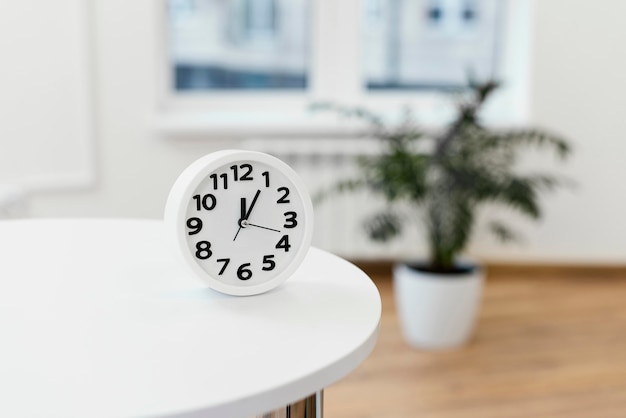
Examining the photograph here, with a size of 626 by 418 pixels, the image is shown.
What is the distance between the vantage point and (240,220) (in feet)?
2.79

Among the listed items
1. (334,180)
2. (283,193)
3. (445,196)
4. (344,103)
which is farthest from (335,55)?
(283,193)

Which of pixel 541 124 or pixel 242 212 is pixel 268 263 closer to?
pixel 242 212

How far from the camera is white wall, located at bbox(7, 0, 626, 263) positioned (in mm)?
2867

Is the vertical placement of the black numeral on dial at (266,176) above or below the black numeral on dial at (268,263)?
above

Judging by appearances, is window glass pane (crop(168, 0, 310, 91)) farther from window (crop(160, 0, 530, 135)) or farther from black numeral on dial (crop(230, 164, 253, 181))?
black numeral on dial (crop(230, 164, 253, 181))

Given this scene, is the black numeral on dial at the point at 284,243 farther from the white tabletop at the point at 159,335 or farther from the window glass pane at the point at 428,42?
the window glass pane at the point at 428,42

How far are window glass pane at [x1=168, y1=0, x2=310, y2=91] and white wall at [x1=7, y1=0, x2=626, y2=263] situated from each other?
268 millimetres

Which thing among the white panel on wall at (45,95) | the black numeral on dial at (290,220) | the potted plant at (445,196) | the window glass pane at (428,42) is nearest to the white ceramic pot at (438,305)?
the potted plant at (445,196)

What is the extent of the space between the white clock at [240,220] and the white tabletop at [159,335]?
33mm

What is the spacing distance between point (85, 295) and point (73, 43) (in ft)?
7.14

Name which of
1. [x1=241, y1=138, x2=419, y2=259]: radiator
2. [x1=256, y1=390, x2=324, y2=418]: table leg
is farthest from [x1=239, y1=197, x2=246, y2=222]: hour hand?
[x1=241, y1=138, x2=419, y2=259]: radiator

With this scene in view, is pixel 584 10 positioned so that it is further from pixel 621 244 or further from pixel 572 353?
pixel 572 353

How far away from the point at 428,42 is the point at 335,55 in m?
0.47

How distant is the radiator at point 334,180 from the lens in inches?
118
